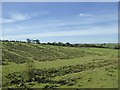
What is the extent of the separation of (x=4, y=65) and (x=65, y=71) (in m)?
13.0

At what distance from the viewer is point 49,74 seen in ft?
176

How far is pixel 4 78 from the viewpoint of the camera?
46906mm

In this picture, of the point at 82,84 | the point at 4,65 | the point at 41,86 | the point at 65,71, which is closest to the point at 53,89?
the point at 41,86

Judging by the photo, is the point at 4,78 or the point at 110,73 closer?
the point at 4,78

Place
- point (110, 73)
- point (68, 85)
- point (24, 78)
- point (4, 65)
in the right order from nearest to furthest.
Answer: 1. point (68, 85)
2. point (24, 78)
3. point (110, 73)
4. point (4, 65)

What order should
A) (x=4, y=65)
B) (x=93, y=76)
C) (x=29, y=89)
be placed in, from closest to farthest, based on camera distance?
1. (x=29, y=89)
2. (x=93, y=76)
3. (x=4, y=65)

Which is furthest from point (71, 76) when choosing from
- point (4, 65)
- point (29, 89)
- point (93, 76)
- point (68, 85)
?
point (4, 65)

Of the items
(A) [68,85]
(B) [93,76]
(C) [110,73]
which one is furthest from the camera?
(C) [110,73]

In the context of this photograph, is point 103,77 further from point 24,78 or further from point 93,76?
point 24,78

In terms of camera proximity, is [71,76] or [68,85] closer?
[68,85]

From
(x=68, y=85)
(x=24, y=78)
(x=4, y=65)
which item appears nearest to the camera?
(x=68, y=85)

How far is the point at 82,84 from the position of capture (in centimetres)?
4509

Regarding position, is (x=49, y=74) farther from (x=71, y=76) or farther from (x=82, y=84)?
(x=82, y=84)

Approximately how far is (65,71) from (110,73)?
9.06m
